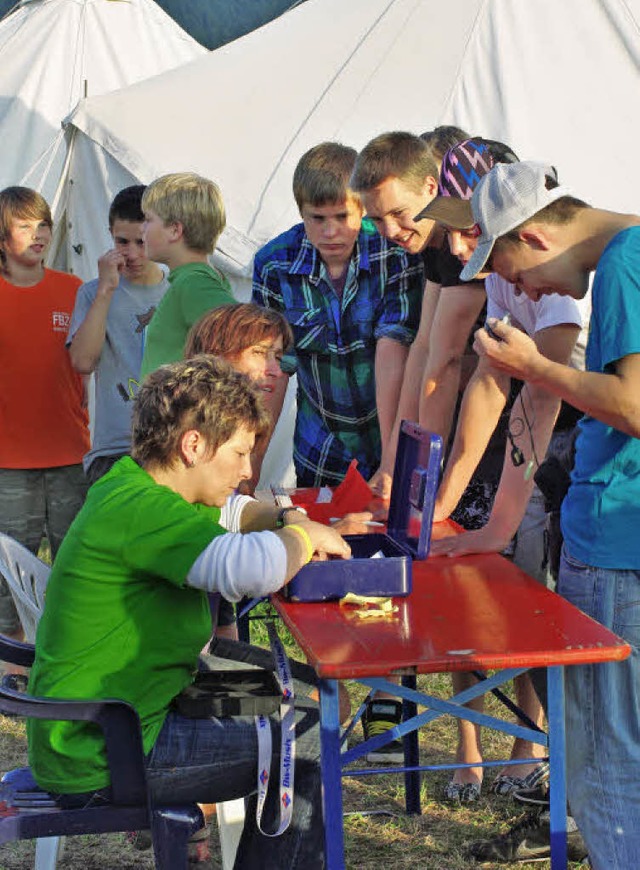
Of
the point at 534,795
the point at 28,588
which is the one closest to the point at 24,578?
the point at 28,588

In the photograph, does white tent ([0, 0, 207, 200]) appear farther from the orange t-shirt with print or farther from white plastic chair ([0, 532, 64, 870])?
white plastic chair ([0, 532, 64, 870])

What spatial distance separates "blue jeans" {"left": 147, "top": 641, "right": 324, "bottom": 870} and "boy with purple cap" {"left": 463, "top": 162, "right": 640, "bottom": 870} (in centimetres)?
63

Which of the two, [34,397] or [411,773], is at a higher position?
[34,397]

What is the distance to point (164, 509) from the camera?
2836mm

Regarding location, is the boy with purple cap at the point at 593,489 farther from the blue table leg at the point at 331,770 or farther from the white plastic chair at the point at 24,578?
the white plastic chair at the point at 24,578

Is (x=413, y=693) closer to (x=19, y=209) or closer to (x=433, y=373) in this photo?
(x=433, y=373)

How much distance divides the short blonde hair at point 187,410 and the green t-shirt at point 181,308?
46.6 inches

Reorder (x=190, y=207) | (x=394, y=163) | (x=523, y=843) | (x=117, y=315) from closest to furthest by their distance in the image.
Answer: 1. (x=523, y=843)
2. (x=394, y=163)
3. (x=190, y=207)
4. (x=117, y=315)

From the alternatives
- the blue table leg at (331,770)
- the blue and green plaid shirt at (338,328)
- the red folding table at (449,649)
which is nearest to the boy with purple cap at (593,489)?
the red folding table at (449,649)

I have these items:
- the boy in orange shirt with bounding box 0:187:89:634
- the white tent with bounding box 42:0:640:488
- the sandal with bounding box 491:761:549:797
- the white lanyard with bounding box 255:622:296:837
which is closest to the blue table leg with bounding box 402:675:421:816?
the sandal with bounding box 491:761:549:797

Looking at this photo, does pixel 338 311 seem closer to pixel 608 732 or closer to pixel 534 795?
pixel 534 795

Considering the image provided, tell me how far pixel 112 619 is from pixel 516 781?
204cm

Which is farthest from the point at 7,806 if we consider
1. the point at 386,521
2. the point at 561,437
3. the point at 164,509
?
the point at 561,437

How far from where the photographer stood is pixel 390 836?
4.24 m
